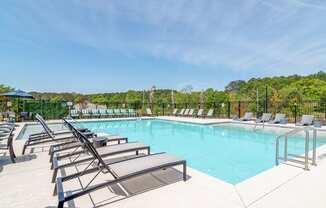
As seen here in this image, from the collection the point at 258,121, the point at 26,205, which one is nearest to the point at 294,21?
the point at 258,121

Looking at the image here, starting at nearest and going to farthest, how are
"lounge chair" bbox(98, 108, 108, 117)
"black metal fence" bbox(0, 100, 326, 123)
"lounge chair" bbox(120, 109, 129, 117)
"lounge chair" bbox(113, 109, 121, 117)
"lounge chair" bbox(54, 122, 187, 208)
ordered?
"lounge chair" bbox(54, 122, 187, 208)
"black metal fence" bbox(0, 100, 326, 123)
"lounge chair" bbox(98, 108, 108, 117)
"lounge chair" bbox(113, 109, 121, 117)
"lounge chair" bbox(120, 109, 129, 117)

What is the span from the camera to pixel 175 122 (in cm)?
1383

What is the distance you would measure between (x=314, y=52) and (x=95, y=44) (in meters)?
16.8

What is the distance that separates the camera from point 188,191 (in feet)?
8.56

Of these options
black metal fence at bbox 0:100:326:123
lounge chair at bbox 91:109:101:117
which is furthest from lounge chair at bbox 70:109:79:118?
lounge chair at bbox 91:109:101:117

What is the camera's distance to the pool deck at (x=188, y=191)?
2316 mm

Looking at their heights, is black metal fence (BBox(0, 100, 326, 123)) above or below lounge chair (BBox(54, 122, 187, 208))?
above

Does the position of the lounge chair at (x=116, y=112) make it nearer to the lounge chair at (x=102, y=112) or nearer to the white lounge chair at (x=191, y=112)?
the lounge chair at (x=102, y=112)

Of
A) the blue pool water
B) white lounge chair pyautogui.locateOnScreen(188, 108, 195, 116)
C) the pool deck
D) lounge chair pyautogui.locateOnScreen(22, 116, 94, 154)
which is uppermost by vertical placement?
white lounge chair pyautogui.locateOnScreen(188, 108, 195, 116)

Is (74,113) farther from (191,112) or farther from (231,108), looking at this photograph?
(231,108)

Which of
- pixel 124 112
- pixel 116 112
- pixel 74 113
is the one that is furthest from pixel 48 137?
pixel 124 112

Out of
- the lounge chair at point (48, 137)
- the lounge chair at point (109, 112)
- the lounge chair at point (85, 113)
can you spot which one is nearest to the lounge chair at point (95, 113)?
the lounge chair at point (85, 113)

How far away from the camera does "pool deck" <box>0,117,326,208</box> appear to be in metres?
2.32

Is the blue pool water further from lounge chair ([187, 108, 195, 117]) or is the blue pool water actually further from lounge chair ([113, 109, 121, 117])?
lounge chair ([113, 109, 121, 117])
